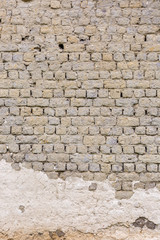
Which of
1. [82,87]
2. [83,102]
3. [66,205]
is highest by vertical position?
[82,87]

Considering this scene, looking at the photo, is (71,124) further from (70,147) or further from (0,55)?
(0,55)

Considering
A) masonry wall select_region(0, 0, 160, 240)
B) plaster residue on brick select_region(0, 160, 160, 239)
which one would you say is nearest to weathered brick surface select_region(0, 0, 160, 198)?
masonry wall select_region(0, 0, 160, 240)

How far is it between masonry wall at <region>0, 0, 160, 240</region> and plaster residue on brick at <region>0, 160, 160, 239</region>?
13mm

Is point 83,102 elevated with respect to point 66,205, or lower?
elevated

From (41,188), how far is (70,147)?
67 centimetres

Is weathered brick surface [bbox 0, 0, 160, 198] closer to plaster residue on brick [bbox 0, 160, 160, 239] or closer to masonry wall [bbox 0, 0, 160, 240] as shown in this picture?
masonry wall [bbox 0, 0, 160, 240]

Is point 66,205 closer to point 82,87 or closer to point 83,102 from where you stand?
point 83,102

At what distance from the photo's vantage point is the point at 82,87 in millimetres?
3582

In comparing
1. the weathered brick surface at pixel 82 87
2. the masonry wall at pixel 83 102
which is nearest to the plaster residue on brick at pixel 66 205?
the masonry wall at pixel 83 102

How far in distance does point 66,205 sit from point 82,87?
1.60m

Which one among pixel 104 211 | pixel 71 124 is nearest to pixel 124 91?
pixel 71 124

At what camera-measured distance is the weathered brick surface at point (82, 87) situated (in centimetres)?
352

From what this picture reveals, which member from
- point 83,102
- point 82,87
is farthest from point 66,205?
point 82,87

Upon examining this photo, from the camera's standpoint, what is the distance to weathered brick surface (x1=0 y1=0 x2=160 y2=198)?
3516 mm
